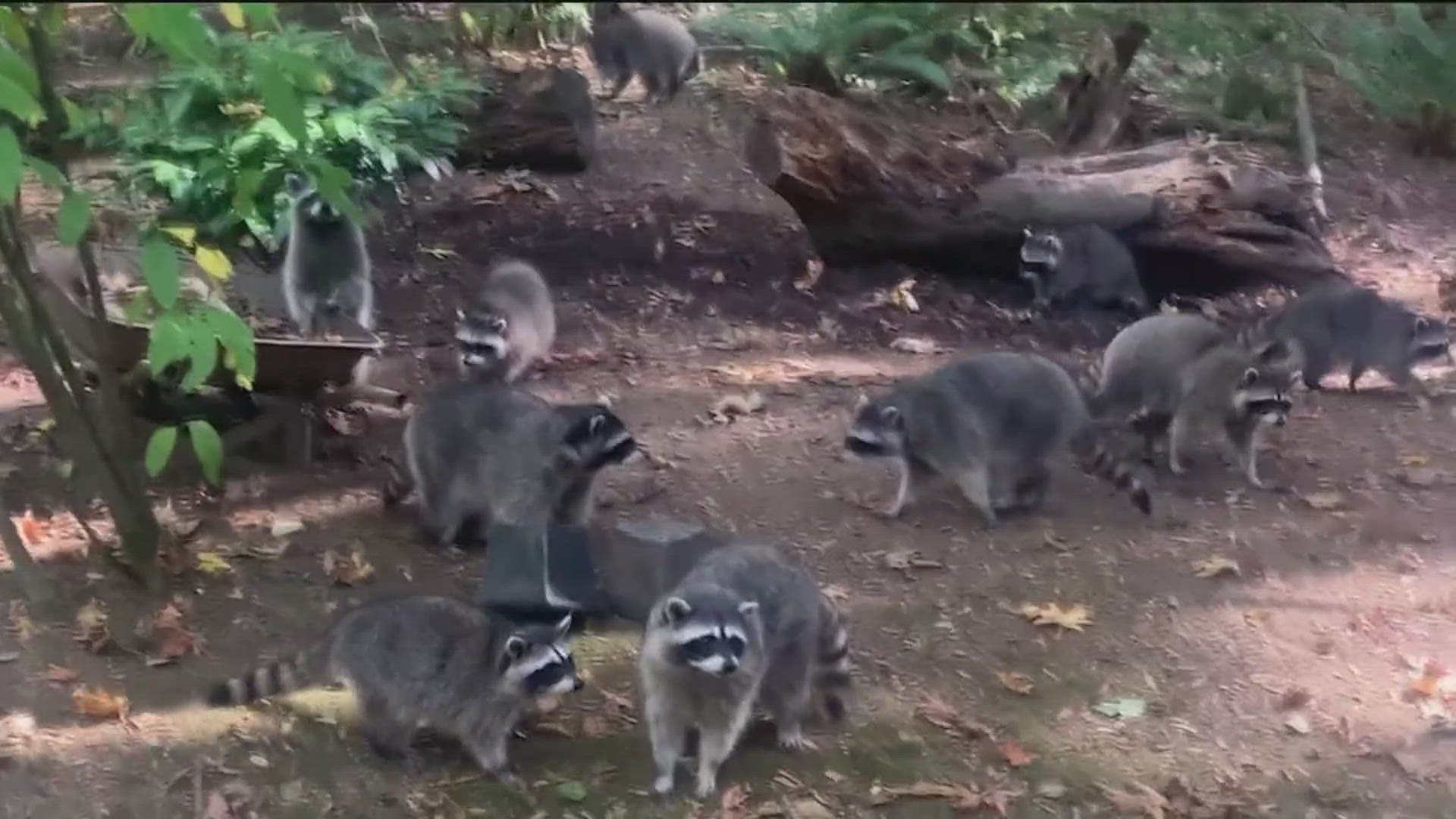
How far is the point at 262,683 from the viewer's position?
14.0 feet

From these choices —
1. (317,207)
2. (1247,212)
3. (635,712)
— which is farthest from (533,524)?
(1247,212)

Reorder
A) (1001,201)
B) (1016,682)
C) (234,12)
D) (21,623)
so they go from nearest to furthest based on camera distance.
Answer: (234,12), (1016,682), (21,623), (1001,201)

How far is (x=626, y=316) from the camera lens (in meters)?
8.00

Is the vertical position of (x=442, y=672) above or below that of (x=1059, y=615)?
above

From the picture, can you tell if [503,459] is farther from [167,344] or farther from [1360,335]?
[1360,335]

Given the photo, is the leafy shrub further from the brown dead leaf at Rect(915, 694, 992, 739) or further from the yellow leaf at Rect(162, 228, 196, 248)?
the brown dead leaf at Rect(915, 694, 992, 739)

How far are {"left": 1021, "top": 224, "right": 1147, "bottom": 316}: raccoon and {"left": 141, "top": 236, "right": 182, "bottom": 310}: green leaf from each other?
518 centimetres

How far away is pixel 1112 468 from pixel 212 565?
11.7ft

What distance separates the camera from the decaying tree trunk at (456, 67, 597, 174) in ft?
29.8

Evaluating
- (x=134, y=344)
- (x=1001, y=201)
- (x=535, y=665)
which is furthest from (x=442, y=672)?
(x=1001, y=201)

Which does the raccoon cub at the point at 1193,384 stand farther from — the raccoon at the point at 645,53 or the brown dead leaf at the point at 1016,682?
the raccoon at the point at 645,53

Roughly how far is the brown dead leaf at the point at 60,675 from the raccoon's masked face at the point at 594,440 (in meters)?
1.85

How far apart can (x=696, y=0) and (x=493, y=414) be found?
4.65m

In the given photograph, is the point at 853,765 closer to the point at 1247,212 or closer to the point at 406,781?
the point at 406,781
